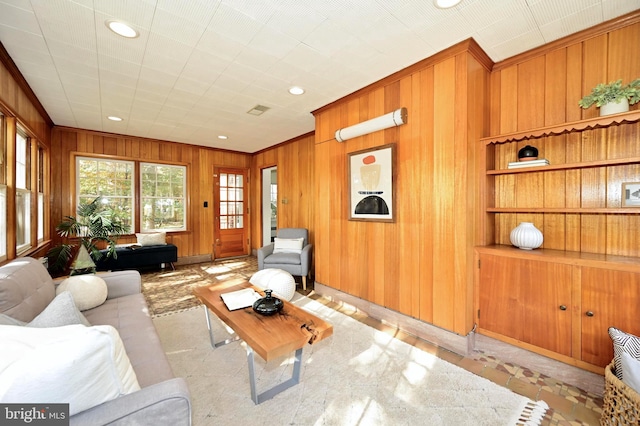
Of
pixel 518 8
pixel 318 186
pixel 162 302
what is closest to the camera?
pixel 518 8

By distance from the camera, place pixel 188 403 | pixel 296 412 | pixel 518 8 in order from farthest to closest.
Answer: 1. pixel 518 8
2. pixel 296 412
3. pixel 188 403

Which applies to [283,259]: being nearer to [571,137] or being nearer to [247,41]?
[247,41]

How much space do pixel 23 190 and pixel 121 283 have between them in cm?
196

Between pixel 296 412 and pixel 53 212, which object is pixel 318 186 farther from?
pixel 53 212

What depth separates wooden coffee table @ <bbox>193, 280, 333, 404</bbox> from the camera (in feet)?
5.11

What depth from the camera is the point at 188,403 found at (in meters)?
1.00

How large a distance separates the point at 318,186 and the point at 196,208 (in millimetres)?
3539

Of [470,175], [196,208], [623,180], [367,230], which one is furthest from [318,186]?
[196,208]

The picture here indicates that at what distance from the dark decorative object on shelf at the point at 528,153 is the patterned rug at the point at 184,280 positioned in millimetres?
3504

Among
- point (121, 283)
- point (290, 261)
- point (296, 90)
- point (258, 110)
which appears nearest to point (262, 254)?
point (290, 261)

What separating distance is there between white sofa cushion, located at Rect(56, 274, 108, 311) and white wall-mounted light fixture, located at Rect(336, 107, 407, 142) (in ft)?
9.19

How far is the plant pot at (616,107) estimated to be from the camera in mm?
1875

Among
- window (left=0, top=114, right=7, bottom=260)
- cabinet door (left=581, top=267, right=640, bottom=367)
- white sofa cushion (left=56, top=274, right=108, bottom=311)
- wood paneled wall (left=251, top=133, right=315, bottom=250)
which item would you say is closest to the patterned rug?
white sofa cushion (left=56, top=274, right=108, bottom=311)

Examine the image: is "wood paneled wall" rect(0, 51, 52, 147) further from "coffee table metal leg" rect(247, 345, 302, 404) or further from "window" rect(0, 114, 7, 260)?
"coffee table metal leg" rect(247, 345, 302, 404)
